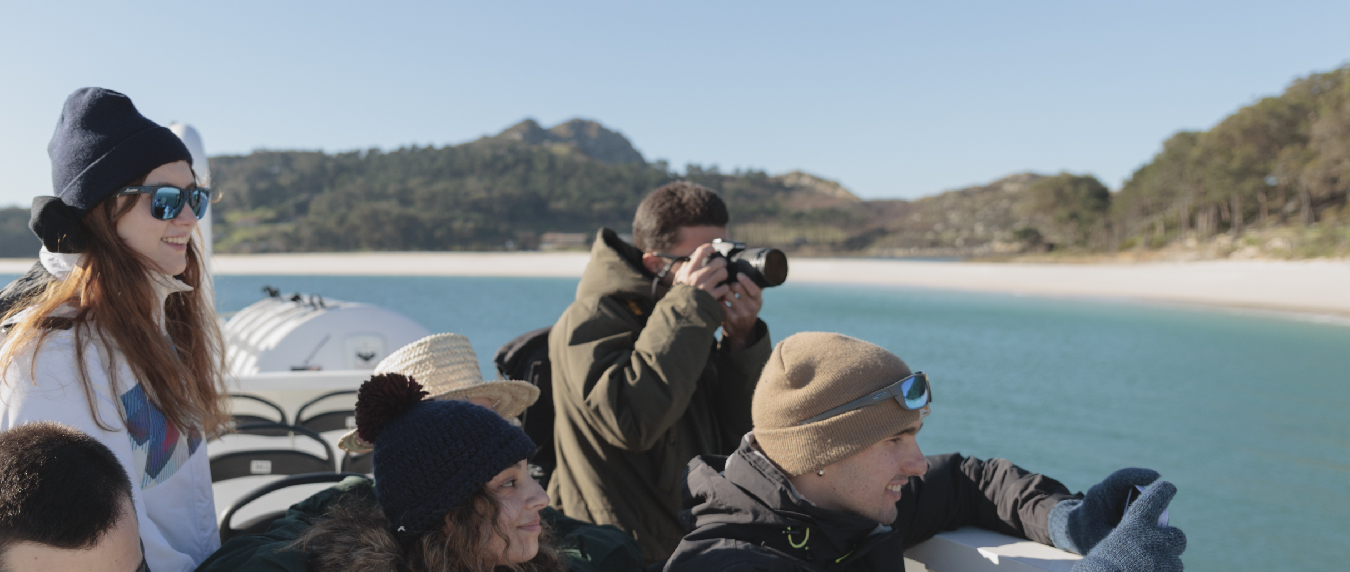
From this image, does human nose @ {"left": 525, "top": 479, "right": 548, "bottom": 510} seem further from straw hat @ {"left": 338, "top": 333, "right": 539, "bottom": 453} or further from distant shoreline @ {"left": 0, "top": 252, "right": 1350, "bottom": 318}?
distant shoreline @ {"left": 0, "top": 252, "right": 1350, "bottom": 318}

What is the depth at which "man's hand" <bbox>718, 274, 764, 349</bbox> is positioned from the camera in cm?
212

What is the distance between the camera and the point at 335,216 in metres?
99.1

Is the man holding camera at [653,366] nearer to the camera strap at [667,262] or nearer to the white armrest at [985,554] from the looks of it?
the camera strap at [667,262]

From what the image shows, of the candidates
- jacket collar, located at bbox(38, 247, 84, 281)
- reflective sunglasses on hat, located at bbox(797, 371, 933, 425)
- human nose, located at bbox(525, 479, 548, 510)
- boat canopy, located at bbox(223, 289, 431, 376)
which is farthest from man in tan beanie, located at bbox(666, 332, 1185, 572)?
boat canopy, located at bbox(223, 289, 431, 376)

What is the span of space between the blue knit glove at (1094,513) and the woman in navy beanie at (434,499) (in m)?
1.00

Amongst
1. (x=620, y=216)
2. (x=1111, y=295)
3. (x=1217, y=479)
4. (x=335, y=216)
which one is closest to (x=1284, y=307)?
(x=1111, y=295)

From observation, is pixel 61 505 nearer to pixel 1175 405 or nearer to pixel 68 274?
pixel 68 274

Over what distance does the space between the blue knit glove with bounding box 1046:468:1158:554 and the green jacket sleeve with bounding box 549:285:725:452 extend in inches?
33.1

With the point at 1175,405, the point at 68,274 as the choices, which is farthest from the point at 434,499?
the point at 1175,405

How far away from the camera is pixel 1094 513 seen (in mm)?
1523

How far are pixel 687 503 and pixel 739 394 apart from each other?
599mm

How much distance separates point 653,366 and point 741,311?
1.08 ft

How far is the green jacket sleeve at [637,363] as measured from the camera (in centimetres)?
195

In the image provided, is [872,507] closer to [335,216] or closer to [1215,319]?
[1215,319]
